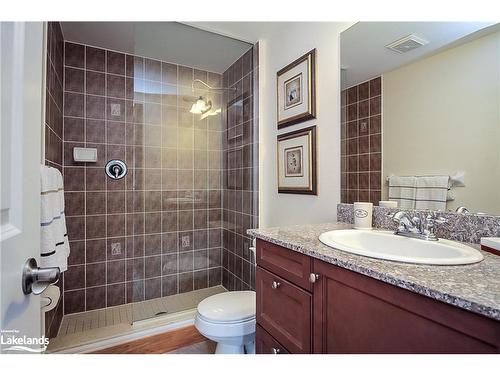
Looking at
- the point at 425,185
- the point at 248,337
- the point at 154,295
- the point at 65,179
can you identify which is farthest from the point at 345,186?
the point at 65,179

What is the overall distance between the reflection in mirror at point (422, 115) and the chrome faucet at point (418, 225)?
0.07 m

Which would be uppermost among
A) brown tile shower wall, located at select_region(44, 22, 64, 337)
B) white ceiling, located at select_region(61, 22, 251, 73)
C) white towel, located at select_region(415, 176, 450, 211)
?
white ceiling, located at select_region(61, 22, 251, 73)

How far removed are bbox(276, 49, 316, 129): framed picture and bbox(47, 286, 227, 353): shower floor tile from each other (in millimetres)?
1781

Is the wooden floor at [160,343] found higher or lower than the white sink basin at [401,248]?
lower

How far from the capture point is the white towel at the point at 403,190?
1171 mm

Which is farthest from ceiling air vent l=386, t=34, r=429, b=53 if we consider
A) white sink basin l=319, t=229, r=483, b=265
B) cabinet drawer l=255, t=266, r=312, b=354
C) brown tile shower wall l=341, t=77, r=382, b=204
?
cabinet drawer l=255, t=266, r=312, b=354

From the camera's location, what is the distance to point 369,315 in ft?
2.27

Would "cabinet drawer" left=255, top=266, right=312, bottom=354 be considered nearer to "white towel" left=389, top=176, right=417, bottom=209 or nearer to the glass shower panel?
"white towel" left=389, top=176, right=417, bottom=209

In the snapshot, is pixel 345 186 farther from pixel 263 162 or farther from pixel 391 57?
pixel 263 162

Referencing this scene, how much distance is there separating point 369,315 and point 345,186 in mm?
871

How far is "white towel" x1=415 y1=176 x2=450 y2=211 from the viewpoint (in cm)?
105

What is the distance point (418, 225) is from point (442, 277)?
52 cm

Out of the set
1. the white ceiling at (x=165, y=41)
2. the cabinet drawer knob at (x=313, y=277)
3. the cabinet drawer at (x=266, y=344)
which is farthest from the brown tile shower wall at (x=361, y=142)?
the white ceiling at (x=165, y=41)

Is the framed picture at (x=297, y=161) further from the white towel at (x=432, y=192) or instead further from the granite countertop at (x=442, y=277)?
the granite countertop at (x=442, y=277)
